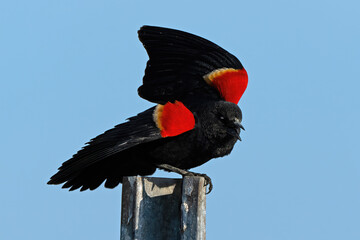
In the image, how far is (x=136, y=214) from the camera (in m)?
3.72

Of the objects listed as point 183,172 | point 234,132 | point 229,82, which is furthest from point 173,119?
point 229,82

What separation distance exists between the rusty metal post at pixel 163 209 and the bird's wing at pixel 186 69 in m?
1.47

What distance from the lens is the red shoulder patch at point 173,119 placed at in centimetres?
439

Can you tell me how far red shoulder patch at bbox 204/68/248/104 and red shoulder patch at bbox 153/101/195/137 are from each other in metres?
0.76

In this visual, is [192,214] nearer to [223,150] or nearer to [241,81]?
[223,150]

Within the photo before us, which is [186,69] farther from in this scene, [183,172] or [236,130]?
[183,172]

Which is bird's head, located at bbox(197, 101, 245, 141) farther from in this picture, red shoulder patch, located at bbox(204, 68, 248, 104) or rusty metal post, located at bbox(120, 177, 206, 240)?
rusty metal post, located at bbox(120, 177, 206, 240)

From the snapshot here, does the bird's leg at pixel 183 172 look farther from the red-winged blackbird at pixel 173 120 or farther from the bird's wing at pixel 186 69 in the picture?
the bird's wing at pixel 186 69

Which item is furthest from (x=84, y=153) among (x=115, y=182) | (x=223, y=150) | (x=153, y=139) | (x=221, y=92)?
(x=221, y=92)

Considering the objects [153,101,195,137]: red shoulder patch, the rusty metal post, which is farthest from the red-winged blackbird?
the rusty metal post

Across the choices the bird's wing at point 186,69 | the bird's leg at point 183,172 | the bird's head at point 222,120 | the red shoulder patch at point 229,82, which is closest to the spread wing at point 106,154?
the bird's leg at point 183,172

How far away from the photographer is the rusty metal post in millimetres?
3637

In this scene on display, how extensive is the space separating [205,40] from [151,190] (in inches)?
83.5

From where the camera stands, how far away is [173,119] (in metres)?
4.41
